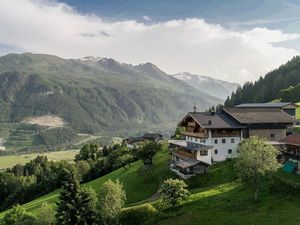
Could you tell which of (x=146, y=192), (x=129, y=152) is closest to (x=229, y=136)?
(x=146, y=192)

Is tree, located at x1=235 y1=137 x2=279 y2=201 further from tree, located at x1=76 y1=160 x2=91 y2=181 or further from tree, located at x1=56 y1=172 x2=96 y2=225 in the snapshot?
tree, located at x1=76 y1=160 x2=91 y2=181

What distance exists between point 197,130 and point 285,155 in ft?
76.3

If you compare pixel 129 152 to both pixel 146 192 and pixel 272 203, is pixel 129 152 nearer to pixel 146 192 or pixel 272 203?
pixel 146 192

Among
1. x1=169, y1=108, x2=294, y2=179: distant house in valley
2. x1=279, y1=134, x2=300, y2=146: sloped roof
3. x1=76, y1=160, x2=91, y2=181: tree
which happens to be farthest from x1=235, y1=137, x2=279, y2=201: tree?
x1=76, y1=160, x2=91, y2=181: tree

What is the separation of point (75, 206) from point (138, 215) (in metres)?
9.84

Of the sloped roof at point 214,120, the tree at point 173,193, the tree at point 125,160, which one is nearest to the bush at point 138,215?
the tree at point 173,193

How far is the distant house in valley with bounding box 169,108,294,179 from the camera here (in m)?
79.3

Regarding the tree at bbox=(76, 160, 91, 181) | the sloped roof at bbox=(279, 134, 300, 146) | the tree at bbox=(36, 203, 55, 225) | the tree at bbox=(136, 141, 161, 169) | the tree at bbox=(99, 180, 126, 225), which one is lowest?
the tree at bbox=(76, 160, 91, 181)

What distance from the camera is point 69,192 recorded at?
188ft

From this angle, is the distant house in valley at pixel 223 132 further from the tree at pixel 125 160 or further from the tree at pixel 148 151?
the tree at pixel 125 160

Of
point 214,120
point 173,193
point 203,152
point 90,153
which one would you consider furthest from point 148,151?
point 90,153

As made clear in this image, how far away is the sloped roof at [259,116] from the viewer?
8400 centimetres

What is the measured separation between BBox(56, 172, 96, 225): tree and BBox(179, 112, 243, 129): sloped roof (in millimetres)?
33425

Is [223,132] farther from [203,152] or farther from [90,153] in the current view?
[90,153]
